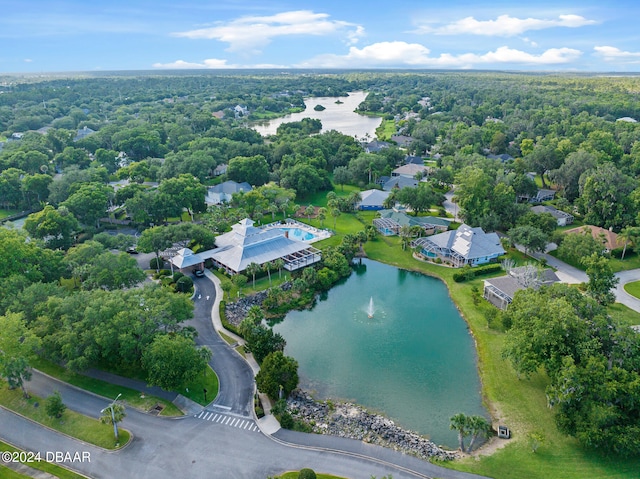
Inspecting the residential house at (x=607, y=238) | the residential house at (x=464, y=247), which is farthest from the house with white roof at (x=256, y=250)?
the residential house at (x=607, y=238)

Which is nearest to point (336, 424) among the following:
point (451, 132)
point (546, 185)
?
point (546, 185)

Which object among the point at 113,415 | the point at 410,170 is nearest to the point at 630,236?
the point at 410,170

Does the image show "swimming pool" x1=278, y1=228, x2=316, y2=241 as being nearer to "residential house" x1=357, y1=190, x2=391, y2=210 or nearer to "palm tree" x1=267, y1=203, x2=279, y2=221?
"palm tree" x1=267, y1=203, x2=279, y2=221

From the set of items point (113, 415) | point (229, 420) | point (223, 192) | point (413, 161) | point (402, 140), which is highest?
point (402, 140)

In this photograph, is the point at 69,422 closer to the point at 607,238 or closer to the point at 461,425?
the point at 461,425

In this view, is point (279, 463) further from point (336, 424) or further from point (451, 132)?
point (451, 132)

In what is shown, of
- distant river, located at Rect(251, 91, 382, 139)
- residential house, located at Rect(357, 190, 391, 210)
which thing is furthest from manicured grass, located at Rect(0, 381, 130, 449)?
distant river, located at Rect(251, 91, 382, 139)

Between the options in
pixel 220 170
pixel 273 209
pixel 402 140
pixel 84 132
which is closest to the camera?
pixel 273 209
